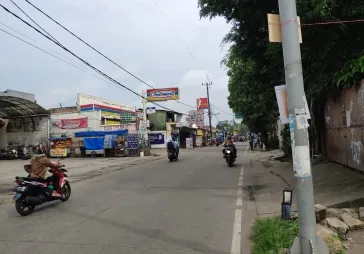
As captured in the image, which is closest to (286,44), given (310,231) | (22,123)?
(310,231)

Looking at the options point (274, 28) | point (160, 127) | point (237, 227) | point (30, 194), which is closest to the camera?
point (274, 28)

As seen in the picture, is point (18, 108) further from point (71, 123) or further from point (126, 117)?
point (126, 117)

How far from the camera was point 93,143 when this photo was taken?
32594 millimetres

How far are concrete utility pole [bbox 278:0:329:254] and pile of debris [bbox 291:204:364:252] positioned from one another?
3.61 ft

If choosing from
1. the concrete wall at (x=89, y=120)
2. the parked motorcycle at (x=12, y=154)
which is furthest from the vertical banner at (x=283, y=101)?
the parked motorcycle at (x=12, y=154)

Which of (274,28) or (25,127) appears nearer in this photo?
(274,28)

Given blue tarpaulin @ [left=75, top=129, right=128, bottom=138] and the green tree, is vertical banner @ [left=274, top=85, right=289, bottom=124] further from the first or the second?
blue tarpaulin @ [left=75, top=129, right=128, bottom=138]

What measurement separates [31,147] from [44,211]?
27.4 metres

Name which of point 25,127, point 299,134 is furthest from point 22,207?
point 25,127

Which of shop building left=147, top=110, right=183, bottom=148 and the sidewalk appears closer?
the sidewalk

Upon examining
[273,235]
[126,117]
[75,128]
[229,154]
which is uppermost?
[126,117]

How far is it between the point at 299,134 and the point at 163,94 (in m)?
40.1

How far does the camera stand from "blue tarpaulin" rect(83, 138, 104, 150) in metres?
32.2

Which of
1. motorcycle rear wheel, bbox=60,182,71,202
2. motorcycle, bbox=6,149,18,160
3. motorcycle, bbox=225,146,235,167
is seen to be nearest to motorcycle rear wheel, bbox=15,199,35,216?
motorcycle rear wheel, bbox=60,182,71,202
